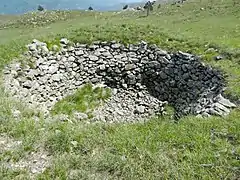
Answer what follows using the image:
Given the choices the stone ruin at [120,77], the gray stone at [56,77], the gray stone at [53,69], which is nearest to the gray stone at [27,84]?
the stone ruin at [120,77]

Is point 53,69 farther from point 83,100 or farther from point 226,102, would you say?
point 226,102

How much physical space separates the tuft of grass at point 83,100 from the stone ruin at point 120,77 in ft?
1.14

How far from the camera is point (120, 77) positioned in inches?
777

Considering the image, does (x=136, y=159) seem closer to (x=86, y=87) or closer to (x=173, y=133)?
(x=173, y=133)

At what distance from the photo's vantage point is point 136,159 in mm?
8508

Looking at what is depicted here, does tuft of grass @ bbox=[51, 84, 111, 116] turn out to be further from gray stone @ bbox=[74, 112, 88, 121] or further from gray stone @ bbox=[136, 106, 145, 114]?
gray stone @ bbox=[136, 106, 145, 114]

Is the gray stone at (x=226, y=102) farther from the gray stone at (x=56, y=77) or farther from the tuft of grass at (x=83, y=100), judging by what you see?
the gray stone at (x=56, y=77)

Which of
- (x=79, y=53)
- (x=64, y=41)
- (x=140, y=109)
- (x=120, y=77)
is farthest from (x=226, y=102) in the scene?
(x=64, y=41)

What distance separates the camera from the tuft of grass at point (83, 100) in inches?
653

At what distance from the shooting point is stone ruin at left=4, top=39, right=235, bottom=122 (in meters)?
16.1

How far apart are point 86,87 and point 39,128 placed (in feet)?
29.3

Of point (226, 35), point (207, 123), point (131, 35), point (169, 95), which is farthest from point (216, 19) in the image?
point (207, 123)

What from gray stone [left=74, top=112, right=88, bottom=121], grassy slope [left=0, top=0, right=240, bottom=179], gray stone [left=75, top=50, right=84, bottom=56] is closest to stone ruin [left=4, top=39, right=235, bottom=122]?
gray stone [left=75, top=50, right=84, bottom=56]

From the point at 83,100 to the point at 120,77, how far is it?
3.06 m
